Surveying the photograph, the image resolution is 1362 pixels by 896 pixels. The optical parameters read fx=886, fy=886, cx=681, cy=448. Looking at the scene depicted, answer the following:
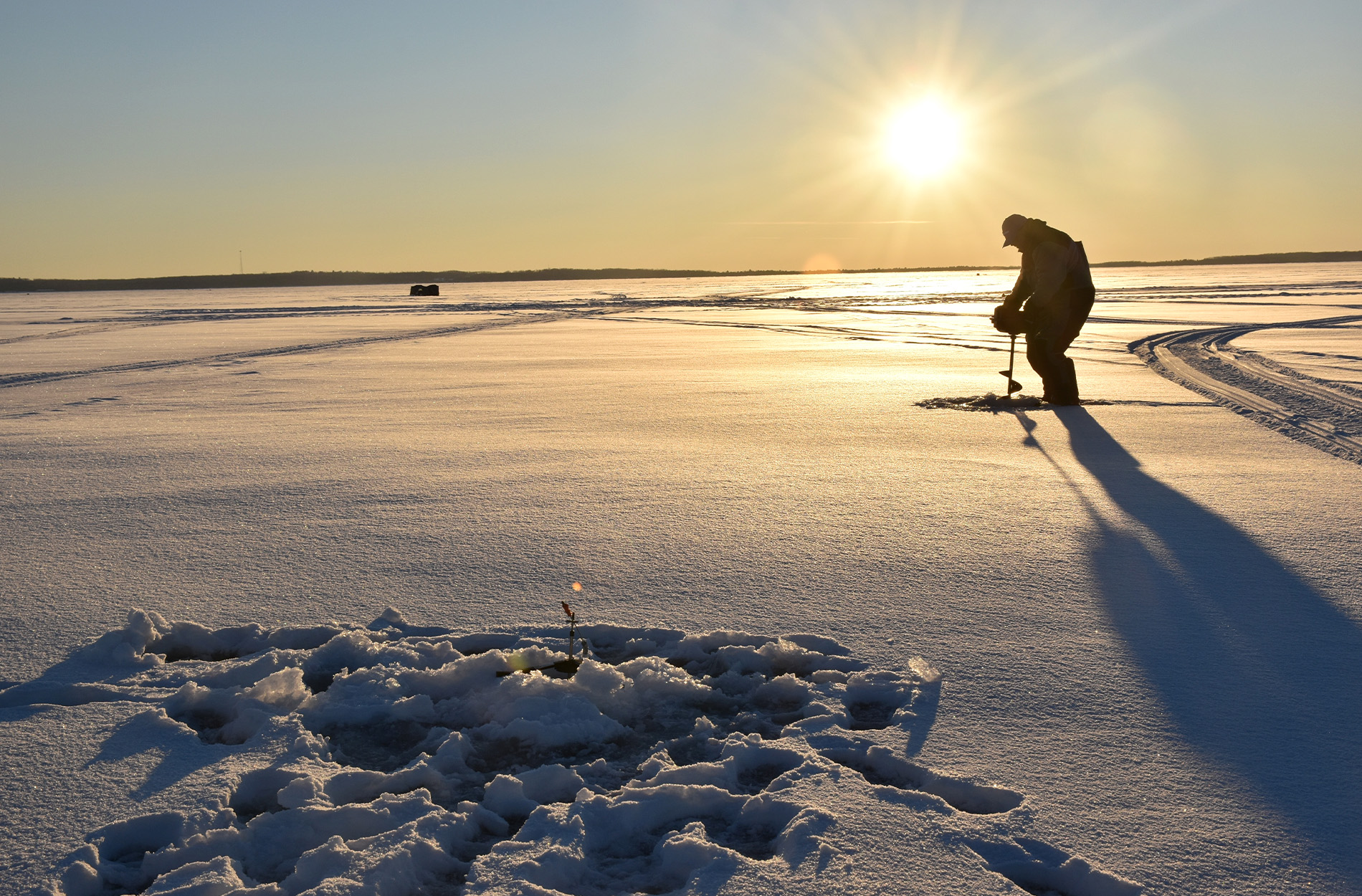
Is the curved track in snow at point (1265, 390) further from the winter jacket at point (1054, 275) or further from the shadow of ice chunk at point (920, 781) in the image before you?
the shadow of ice chunk at point (920, 781)

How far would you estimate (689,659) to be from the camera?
290 centimetres

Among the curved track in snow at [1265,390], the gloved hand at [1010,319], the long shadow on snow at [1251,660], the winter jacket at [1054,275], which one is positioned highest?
the winter jacket at [1054,275]

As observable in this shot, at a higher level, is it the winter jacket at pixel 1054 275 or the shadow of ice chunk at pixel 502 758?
the winter jacket at pixel 1054 275

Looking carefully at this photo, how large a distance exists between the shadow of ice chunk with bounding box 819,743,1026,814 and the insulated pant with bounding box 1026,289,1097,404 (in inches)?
260

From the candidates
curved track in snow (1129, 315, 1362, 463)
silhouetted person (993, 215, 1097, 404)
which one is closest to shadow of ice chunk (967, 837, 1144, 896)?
curved track in snow (1129, 315, 1362, 463)

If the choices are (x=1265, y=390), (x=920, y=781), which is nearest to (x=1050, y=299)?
(x=1265, y=390)

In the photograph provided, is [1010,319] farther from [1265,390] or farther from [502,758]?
[502,758]

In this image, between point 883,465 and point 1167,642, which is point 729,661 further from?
point 883,465

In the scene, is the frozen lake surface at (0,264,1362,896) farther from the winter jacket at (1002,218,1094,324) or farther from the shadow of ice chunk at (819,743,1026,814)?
the winter jacket at (1002,218,1094,324)

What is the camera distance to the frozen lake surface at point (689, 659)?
1.92 m

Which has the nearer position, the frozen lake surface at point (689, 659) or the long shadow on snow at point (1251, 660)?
the frozen lake surface at point (689, 659)

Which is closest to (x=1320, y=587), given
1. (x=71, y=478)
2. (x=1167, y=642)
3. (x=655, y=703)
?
(x=1167, y=642)

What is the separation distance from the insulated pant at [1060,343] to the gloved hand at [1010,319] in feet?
0.37

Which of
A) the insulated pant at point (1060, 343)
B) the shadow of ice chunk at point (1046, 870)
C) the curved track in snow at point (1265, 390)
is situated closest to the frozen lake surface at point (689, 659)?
the shadow of ice chunk at point (1046, 870)
